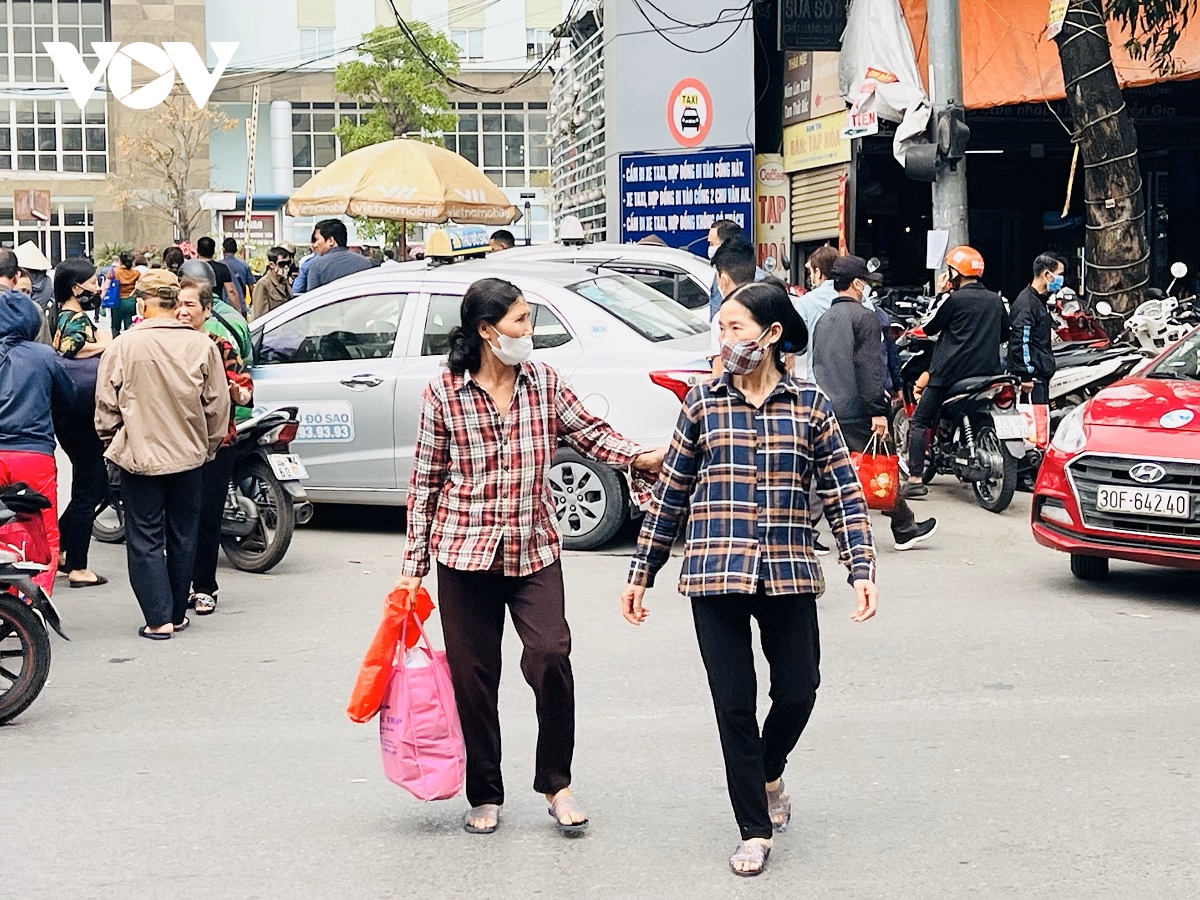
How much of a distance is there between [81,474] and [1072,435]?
204 inches

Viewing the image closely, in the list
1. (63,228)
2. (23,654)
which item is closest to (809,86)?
(23,654)

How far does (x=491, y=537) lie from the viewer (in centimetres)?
505

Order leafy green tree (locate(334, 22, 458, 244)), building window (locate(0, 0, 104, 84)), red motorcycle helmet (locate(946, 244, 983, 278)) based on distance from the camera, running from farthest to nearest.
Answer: building window (locate(0, 0, 104, 84)) < leafy green tree (locate(334, 22, 458, 244)) < red motorcycle helmet (locate(946, 244, 983, 278))

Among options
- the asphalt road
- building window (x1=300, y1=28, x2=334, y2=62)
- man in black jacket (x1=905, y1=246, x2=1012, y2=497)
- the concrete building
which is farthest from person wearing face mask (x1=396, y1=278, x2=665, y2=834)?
building window (x1=300, y1=28, x2=334, y2=62)

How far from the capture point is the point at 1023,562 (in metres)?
9.87

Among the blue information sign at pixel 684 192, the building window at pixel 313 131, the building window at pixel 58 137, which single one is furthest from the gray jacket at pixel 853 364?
the building window at pixel 58 137

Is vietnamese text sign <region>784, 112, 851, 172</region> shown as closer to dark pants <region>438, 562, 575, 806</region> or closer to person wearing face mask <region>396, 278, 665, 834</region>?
person wearing face mask <region>396, 278, 665, 834</region>

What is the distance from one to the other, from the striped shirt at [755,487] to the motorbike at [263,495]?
530 cm

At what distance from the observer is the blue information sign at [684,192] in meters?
21.5

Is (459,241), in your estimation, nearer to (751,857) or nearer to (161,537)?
(161,537)

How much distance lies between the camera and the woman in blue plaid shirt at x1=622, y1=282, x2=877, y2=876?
4617mm

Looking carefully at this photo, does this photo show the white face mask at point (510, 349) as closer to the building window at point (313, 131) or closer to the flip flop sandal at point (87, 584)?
the flip flop sandal at point (87, 584)

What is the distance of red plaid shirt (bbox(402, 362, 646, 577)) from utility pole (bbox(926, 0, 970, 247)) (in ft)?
30.2

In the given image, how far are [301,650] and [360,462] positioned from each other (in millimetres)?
3069
